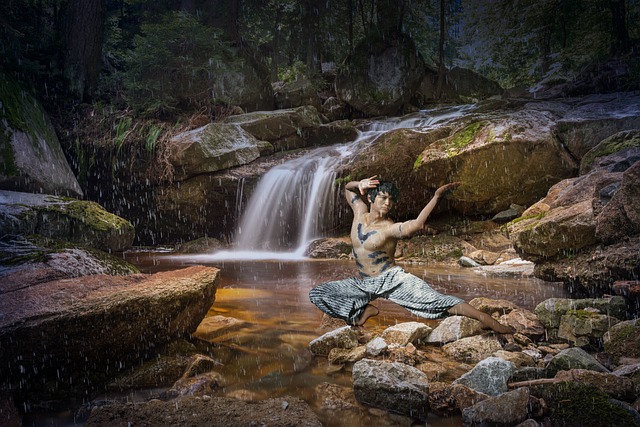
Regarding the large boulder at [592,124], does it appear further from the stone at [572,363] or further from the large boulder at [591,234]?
the stone at [572,363]

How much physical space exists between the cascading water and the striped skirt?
6676 millimetres

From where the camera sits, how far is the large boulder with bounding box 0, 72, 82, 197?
8172 mm

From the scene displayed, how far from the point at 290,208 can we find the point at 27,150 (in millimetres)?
6190

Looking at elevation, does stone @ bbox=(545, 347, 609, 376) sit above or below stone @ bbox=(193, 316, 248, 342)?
above

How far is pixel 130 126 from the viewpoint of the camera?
12.3m

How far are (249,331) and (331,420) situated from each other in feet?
5.86

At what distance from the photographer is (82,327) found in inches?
97.4

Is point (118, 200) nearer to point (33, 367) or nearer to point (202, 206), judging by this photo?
point (202, 206)

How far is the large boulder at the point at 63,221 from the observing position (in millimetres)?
6344

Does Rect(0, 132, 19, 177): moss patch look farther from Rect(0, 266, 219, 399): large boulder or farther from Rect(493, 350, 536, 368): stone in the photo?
Rect(493, 350, 536, 368): stone

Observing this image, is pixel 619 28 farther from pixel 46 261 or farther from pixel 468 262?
pixel 46 261

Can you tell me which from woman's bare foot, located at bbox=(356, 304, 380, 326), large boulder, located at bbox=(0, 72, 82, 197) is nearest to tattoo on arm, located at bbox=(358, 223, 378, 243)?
woman's bare foot, located at bbox=(356, 304, 380, 326)

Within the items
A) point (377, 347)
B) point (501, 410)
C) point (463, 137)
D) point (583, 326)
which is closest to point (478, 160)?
point (463, 137)

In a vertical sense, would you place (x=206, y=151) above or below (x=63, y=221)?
above
